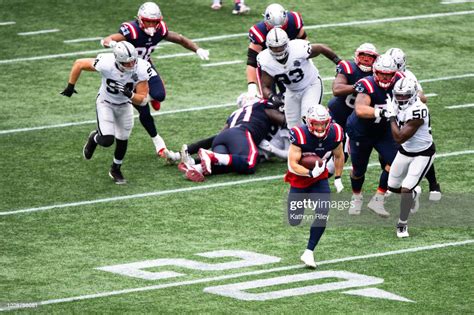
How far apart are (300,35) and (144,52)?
1.81 metres

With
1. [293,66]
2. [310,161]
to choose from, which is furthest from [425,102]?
[310,161]

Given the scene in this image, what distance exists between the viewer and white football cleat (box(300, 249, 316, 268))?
10617 millimetres

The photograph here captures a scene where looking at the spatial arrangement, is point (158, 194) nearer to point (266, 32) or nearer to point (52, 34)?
point (266, 32)

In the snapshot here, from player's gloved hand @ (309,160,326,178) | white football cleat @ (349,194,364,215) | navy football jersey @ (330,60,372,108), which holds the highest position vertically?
navy football jersey @ (330,60,372,108)

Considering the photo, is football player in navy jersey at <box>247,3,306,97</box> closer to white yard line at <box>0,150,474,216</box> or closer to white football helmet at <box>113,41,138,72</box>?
white yard line at <box>0,150,474,216</box>

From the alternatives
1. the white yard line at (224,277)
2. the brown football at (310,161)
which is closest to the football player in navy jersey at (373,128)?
the white yard line at (224,277)

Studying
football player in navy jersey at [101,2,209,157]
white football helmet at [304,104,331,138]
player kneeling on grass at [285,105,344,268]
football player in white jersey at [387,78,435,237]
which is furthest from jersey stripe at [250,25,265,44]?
white football helmet at [304,104,331,138]

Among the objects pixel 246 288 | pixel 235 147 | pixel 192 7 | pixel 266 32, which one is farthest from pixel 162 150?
pixel 192 7

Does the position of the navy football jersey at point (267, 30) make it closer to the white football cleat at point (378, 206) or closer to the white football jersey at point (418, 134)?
the white football cleat at point (378, 206)

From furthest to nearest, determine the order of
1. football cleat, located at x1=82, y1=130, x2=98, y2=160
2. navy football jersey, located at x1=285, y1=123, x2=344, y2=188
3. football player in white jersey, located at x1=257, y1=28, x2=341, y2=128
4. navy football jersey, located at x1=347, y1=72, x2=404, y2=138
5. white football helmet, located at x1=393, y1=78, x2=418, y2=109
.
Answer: football cleat, located at x1=82, y1=130, x2=98, y2=160, football player in white jersey, located at x1=257, y1=28, x2=341, y2=128, navy football jersey, located at x1=347, y1=72, x2=404, y2=138, white football helmet, located at x1=393, y1=78, x2=418, y2=109, navy football jersey, located at x1=285, y1=123, x2=344, y2=188

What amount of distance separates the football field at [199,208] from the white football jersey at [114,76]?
36.9 inches

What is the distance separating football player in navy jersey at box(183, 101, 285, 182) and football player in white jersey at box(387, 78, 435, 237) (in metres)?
2.39

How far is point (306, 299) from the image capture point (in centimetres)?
991

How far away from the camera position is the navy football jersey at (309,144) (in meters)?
10.8
